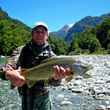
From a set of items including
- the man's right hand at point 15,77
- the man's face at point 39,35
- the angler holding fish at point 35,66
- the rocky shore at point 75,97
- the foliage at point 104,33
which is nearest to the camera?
the man's right hand at point 15,77

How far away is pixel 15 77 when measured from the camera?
18.5ft

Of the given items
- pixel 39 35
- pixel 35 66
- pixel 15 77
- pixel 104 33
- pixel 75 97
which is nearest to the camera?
pixel 15 77

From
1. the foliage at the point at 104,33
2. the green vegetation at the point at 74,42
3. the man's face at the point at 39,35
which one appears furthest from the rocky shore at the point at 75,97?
the foliage at the point at 104,33

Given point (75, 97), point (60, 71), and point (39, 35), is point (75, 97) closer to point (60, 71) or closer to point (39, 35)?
point (39, 35)

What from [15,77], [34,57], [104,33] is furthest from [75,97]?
[104,33]

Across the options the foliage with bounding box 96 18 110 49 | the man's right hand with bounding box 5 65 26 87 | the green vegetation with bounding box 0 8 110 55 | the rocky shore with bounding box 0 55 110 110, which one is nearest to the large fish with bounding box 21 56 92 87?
the man's right hand with bounding box 5 65 26 87

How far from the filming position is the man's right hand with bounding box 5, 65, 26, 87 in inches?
220

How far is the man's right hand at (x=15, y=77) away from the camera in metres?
5.59

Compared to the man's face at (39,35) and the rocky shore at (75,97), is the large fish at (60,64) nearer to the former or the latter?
the man's face at (39,35)

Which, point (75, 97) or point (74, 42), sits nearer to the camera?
point (75, 97)

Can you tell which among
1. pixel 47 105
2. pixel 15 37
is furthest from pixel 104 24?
pixel 47 105

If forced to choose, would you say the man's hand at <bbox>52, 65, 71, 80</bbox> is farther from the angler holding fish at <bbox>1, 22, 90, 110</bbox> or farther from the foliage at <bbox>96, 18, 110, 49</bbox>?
the foliage at <bbox>96, 18, 110, 49</bbox>

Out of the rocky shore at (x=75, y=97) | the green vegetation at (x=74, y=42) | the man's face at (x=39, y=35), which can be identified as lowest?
the rocky shore at (x=75, y=97)

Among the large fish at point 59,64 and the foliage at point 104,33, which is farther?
the foliage at point 104,33
